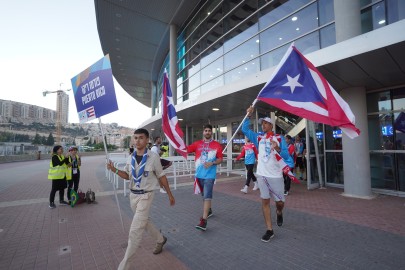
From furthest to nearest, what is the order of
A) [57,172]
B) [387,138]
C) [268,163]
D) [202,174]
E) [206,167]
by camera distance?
1. [387,138]
2. [57,172]
3. [202,174]
4. [206,167]
5. [268,163]

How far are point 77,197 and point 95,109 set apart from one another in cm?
385

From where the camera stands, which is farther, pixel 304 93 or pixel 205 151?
pixel 205 151

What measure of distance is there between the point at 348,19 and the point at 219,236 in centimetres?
723

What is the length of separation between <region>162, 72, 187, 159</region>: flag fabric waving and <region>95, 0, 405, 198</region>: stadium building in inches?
143

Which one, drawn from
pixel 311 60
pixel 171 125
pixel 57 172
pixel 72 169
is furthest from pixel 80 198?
pixel 311 60

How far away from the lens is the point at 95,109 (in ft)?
13.7

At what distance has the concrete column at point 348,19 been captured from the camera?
694 centimetres

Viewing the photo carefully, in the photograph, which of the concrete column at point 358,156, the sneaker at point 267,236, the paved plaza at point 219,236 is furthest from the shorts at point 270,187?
the concrete column at point 358,156

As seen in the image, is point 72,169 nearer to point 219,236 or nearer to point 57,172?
point 57,172

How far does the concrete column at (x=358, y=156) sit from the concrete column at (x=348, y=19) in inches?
66.0

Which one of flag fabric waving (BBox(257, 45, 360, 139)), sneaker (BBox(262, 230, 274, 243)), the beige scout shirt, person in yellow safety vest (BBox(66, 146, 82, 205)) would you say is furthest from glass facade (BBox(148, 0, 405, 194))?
the beige scout shirt

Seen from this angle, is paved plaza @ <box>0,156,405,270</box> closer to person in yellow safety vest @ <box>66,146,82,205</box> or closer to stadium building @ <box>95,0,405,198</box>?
person in yellow safety vest @ <box>66,146,82,205</box>

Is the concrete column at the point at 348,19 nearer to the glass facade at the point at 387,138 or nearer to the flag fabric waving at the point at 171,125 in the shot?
the glass facade at the point at 387,138

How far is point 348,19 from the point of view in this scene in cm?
701
